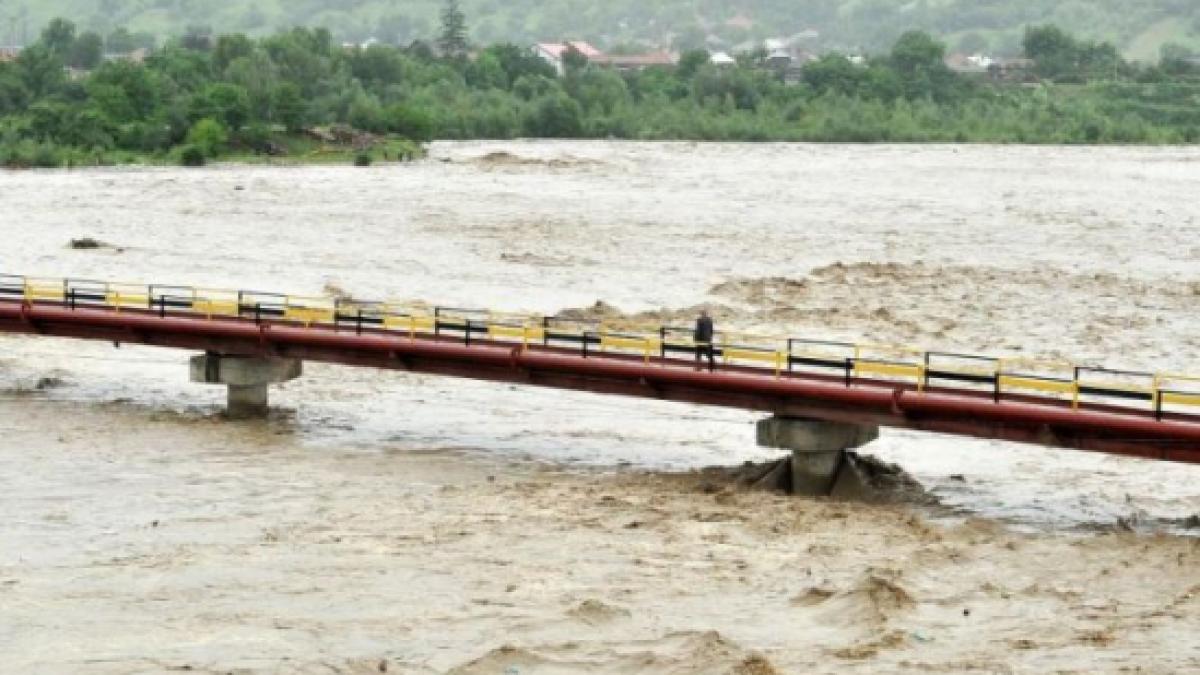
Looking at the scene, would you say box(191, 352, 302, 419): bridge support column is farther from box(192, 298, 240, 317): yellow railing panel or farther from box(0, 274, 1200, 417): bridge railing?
box(192, 298, 240, 317): yellow railing panel

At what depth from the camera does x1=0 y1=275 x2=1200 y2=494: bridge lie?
1345 inches

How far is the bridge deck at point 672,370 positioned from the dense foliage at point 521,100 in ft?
215

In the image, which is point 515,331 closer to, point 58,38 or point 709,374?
point 709,374

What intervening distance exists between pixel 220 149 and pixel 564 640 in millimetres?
88111

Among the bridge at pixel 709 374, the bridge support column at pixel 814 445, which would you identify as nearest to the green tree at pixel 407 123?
the bridge at pixel 709 374

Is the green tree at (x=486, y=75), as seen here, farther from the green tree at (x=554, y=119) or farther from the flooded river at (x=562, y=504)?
the flooded river at (x=562, y=504)

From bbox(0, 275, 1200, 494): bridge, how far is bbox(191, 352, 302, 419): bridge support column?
0.03 metres

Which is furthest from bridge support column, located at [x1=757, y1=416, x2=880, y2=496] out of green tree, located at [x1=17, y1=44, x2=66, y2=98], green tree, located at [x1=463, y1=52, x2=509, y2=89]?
green tree, located at [x1=463, y1=52, x2=509, y2=89]

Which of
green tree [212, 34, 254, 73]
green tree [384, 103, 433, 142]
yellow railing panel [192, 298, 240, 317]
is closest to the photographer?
yellow railing panel [192, 298, 240, 317]

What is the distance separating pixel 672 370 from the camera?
37.4 m

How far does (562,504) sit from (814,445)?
4189 mm

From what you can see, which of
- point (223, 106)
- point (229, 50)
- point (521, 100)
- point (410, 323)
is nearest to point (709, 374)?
point (410, 323)

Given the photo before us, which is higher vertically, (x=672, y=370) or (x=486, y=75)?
(x=486, y=75)

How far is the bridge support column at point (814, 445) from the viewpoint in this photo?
3578 cm
